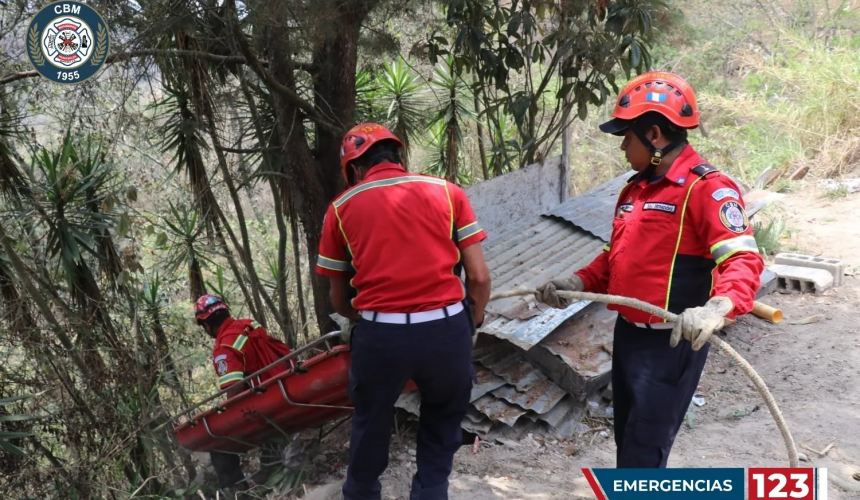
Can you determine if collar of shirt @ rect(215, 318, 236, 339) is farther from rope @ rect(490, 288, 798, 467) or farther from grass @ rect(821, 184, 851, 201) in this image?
grass @ rect(821, 184, 851, 201)

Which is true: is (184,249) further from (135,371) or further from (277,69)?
(277,69)

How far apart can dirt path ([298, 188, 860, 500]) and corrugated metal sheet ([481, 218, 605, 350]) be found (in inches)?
27.3

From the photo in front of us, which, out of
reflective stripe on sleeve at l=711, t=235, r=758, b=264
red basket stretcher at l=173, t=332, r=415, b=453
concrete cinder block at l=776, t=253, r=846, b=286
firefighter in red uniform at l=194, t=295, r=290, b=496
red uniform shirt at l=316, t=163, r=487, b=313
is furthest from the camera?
concrete cinder block at l=776, t=253, r=846, b=286

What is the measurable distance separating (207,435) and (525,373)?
203cm

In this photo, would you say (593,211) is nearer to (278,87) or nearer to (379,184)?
(278,87)

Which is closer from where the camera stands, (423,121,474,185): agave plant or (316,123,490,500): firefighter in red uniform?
(316,123,490,500): firefighter in red uniform

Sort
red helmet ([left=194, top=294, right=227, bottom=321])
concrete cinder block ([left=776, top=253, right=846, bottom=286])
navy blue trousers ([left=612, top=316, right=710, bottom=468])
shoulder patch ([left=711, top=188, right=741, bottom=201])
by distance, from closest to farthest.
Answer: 1. shoulder patch ([left=711, top=188, right=741, bottom=201])
2. navy blue trousers ([left=612, top=316, right=710, bottom=468])
3. red helmet ([left=194, top=294, right=227, bottom=321])
4. concrete cinder block ([left=776, top=253, right=846, bottom=286])

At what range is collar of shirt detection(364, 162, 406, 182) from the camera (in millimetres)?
3022

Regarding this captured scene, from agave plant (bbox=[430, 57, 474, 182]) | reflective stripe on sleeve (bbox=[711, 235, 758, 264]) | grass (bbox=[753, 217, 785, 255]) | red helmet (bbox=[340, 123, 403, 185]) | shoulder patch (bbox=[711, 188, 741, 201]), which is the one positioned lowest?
grass (bbox=[753, 217, 785, 255])

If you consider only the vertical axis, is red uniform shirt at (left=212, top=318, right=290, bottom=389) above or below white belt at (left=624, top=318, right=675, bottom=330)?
below

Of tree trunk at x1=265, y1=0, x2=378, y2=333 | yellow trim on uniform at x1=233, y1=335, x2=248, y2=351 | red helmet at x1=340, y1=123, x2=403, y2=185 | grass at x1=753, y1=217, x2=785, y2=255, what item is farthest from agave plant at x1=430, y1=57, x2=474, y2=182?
red helmet at x1=340, y1=123, x2=403, y2=185

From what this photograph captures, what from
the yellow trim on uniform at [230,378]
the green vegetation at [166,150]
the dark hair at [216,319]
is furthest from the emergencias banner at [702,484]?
the dark hair at [216,319]

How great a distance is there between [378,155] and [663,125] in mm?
1162

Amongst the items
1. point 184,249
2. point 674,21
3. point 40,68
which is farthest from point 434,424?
point 674,21
